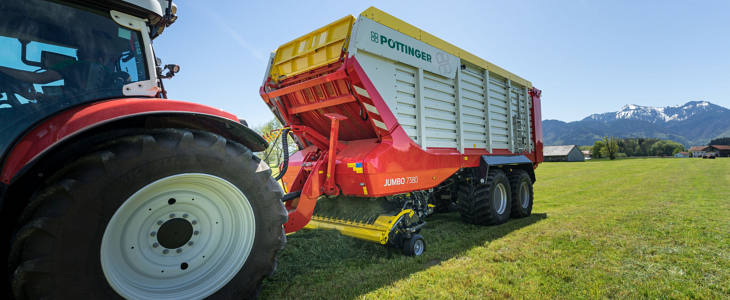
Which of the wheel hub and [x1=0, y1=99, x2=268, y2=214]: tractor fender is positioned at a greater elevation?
[x1=0, y1=99, x2=268, y2=214]: tractor fender

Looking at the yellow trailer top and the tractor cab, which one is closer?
the tractor cab

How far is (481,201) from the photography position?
5.67 meters

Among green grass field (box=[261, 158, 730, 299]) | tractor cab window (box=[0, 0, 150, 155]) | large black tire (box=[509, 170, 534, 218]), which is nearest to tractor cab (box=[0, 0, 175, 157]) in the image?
tractor cab window (box=[0, 0, 150, 155])

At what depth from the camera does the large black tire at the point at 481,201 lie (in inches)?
223

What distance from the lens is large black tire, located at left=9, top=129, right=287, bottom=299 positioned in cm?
164

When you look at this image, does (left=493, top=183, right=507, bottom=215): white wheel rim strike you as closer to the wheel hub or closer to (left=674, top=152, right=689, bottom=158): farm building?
the wheel hub

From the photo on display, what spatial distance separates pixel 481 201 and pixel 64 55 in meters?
5.62

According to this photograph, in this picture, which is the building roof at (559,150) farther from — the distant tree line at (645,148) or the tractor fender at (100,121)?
the tractor fender at (100,121)

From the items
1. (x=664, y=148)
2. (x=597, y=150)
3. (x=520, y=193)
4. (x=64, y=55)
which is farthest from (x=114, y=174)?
(x=664, y=148)

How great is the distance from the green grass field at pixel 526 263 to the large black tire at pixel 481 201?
178 millimetres

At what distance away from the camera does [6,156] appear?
2059 millimetres

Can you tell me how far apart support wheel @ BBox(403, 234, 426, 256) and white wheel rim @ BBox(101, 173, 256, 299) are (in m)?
2.23

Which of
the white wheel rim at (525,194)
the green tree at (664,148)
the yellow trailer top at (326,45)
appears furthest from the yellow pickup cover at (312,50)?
the green tree at (664,148)

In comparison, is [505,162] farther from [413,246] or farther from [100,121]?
[100,121]
